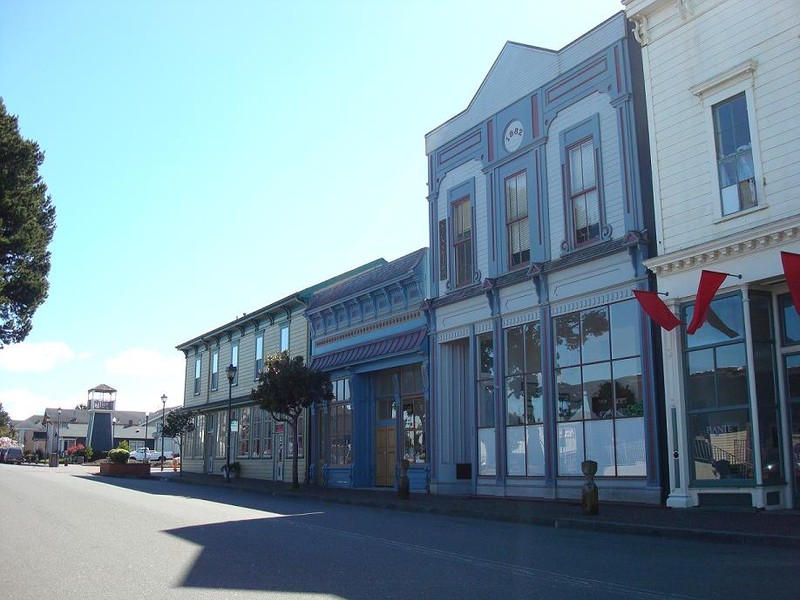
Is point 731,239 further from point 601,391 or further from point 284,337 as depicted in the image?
point 284,337

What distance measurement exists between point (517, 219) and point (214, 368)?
26505 mm

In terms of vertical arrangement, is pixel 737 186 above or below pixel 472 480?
above

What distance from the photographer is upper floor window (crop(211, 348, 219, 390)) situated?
1682 inches

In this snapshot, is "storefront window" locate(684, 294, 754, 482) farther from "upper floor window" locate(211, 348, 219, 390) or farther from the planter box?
the planter box

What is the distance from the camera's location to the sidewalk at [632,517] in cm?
1121

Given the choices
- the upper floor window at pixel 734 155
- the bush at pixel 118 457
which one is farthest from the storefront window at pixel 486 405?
the bush at pixel 118 457

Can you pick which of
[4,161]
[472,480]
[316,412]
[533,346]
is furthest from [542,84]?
[4,161]

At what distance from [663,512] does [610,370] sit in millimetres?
3825

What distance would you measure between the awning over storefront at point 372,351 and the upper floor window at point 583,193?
21.9 ft

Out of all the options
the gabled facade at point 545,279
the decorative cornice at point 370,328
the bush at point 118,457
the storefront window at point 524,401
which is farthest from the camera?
the bush at point 118,457

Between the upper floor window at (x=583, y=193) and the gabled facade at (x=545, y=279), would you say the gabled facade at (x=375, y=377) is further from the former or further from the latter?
the upper floor window at (x=583, y=193)

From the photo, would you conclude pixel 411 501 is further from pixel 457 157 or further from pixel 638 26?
pixel 638 26

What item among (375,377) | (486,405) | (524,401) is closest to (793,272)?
(524,401)

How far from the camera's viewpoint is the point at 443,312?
23.3 meters
